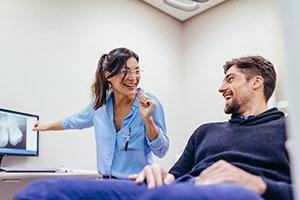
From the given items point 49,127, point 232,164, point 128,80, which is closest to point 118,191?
point 232,164

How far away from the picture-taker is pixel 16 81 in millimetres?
2371

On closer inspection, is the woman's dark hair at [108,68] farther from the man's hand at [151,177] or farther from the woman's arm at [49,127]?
the man's hand at [151,177]

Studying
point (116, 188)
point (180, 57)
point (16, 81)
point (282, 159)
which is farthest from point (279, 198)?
point (180, 57)

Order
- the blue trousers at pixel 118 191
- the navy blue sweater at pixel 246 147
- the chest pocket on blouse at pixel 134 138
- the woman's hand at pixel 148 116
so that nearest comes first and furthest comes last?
the blue trousers at pixel 118 191, the navy blue sweater at pixel 246 147, the woman's hand at pixel 148 116, the chest pocket on blouse at pixel 134 138

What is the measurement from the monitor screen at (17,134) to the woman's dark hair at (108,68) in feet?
2.28

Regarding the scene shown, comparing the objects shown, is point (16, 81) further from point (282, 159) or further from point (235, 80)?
point (282, 159)

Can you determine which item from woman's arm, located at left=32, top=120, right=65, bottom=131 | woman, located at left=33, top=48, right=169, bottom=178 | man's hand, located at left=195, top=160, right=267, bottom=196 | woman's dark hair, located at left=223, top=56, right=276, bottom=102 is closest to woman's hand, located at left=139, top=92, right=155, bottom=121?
woman, located at left=33, top=48, right=169, bottom=178

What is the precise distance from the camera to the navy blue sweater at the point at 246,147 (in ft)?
3.17

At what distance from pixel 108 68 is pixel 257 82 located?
2.77 feet

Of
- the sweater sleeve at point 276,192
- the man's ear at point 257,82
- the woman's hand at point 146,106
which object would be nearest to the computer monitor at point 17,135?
the woman's hand at point 146,106

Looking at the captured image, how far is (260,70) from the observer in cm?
144

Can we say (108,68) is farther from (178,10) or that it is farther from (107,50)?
(178,10)

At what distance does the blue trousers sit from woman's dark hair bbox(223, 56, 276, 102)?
3.06 feet

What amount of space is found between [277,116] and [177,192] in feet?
3.01
